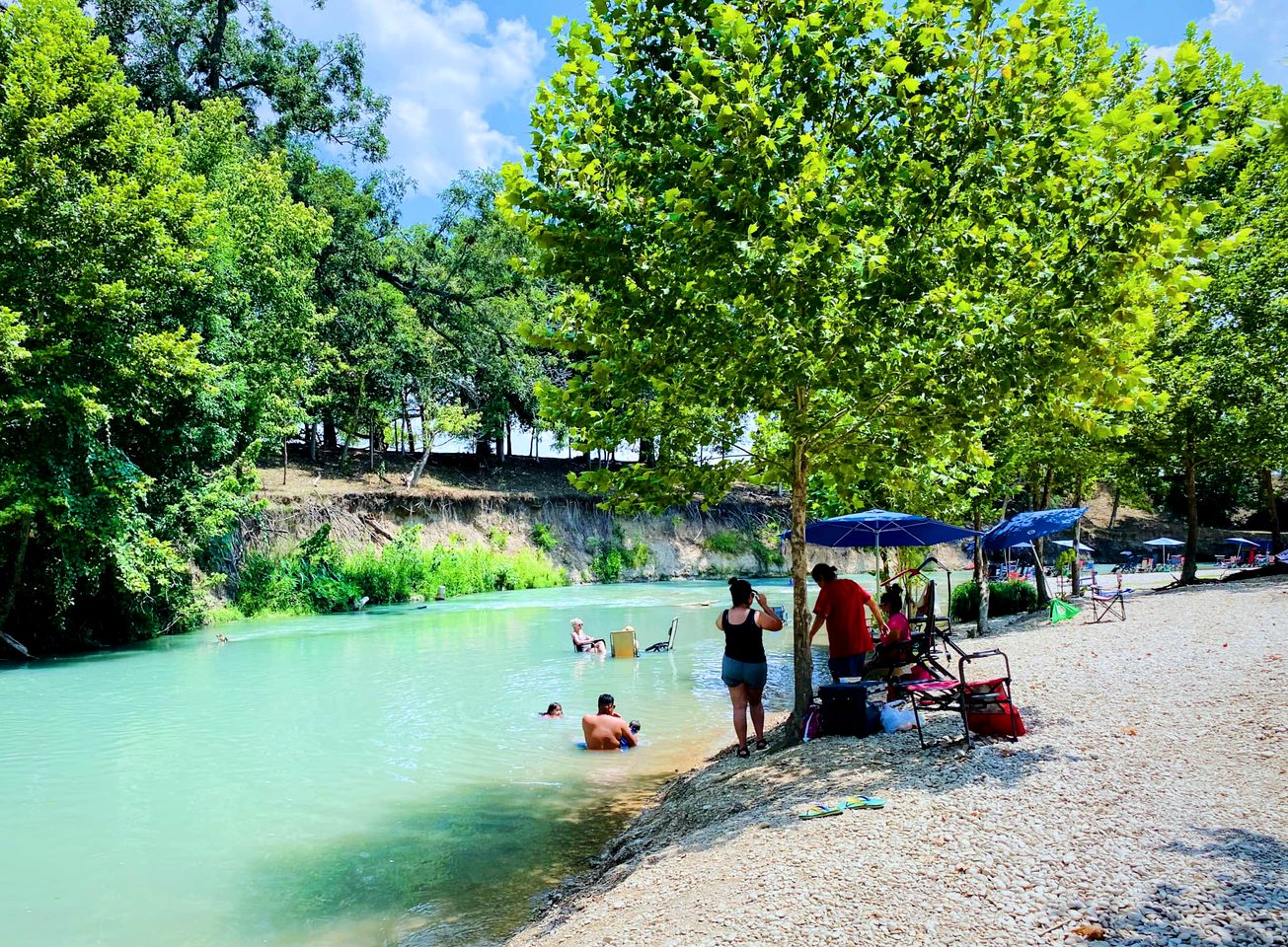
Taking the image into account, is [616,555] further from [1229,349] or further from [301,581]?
[1229,349]

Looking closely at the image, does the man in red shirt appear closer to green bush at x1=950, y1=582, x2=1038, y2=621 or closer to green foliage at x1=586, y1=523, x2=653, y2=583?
green bush at x1=950, y1=582, x2=1038, y2=621

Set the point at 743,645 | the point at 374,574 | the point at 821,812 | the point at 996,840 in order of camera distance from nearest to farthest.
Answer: the point at 996,840
the point at 821,812
the point at 743,645
the point at 374,574

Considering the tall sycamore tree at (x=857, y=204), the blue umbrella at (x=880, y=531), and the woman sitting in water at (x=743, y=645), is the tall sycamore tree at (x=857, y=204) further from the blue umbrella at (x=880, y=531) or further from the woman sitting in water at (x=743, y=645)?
the blue umbrella at (x=880, y=531)

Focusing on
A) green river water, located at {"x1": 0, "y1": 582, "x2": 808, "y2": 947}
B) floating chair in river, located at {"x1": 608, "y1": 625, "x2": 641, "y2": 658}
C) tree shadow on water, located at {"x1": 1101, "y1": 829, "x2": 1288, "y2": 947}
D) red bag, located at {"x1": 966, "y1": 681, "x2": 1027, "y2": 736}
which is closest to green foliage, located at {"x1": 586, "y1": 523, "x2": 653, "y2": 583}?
green river water, located at {"x1": 0, "y1": 582, "x2": 808, "y2": 947}

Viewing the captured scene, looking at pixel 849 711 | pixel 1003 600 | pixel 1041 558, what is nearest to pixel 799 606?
pixel 849 711

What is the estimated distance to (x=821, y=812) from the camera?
5.76 m

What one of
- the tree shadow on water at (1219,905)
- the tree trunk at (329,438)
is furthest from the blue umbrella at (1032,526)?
the tree trunk at (329,438)

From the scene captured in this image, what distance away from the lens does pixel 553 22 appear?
720 centimetres

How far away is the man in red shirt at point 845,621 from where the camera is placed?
875 centimetres

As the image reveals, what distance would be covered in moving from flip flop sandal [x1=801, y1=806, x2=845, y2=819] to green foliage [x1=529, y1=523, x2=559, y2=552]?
3979cm

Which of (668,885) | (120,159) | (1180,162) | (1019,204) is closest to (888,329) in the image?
(1019,204)

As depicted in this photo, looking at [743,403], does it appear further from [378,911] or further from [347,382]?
[347,382]

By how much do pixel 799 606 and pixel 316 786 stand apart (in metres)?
6.57

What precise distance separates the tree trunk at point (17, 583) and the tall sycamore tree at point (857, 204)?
17.8 metres
